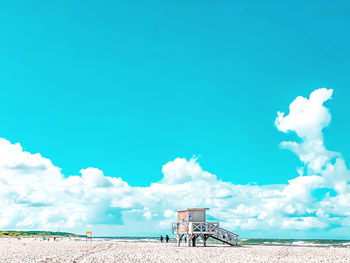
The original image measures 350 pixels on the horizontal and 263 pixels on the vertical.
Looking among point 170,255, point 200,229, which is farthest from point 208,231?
point 170,255

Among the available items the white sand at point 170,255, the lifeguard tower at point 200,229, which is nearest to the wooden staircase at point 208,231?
the lifeguard tower at point 200,229

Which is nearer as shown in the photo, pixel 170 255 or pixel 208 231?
pixel 170 255

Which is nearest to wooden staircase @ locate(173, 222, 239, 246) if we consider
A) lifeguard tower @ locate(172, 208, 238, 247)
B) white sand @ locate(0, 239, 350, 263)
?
lifeguard tower @ locate(172, 208, 238, 247)

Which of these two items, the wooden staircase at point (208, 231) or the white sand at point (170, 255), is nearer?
the white sand at point (170, 255)

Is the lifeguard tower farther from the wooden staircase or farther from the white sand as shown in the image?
the white sand

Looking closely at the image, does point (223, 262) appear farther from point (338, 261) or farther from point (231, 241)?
point (231, 241)

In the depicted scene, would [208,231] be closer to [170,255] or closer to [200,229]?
[200,229]

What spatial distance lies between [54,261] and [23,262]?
1766mm

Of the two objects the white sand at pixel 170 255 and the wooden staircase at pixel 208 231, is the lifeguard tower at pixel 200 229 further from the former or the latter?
the white sand at pixel 170 255

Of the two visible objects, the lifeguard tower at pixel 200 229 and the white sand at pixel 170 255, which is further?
the lifeguard tower at pixel 200 229

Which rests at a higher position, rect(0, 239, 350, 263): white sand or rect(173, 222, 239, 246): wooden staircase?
rect(173, 222, 239, 246): wooden staircase

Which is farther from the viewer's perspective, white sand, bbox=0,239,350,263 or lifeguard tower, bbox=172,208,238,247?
lifeguard tower, bbox=172,208,238,247

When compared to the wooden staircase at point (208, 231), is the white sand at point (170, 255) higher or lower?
lower

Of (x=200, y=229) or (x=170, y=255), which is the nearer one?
(x=170, y=255)
